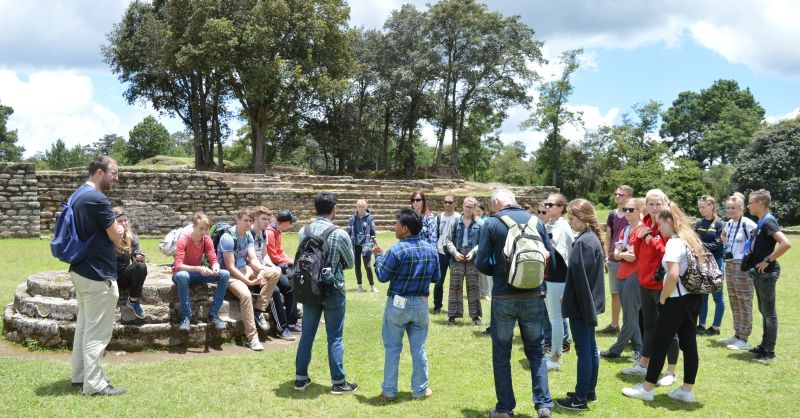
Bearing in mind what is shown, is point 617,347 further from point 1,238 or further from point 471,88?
point 471,88

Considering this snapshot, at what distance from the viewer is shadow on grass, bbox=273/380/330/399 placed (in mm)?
4674

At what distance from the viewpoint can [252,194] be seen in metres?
19.9

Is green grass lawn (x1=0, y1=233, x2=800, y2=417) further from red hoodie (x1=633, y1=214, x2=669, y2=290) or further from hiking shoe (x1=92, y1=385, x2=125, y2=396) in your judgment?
red hoodie (x1=633, y1=214, x2=669, y2=290)

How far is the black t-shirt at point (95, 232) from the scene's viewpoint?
4219mm

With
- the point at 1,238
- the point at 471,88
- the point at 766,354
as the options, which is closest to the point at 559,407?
the point at 766,354

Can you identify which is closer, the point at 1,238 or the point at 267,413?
the point at 267,413

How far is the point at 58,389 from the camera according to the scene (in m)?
4.55

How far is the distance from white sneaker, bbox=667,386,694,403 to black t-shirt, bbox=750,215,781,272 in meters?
2.20

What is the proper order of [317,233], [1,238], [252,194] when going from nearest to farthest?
[317,233]
[1,238]
[252,194]

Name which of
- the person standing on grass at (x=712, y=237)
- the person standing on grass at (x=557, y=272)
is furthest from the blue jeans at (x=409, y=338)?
the person standing on grass at (x=712, y=237)

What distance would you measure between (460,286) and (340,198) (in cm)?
1489

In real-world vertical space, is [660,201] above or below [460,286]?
above

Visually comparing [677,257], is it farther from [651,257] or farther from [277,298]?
[277,298]

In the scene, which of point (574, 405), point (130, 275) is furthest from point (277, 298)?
point (574, 405)
